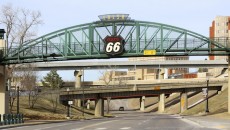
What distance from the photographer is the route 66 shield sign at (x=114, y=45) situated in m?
54.5

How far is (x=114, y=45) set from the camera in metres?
54.9

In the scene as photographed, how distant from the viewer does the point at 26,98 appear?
90.8 metres

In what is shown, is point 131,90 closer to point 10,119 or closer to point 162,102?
point 162,102

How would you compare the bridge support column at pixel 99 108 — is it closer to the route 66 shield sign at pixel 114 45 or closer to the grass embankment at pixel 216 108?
the grass embankment at pixel 216 108

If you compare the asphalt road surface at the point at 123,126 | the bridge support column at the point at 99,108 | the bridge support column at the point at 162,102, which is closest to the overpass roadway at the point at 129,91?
the bridge support column at the point at 99,108

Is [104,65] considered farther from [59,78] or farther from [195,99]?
[195,99]

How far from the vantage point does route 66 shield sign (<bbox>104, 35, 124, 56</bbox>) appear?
54.5 metres

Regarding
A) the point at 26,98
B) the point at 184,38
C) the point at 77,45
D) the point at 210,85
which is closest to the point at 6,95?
the point at 77,45

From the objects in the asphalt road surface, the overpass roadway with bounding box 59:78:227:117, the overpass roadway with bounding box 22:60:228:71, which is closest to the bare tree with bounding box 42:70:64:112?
the overpass roadway with bounding box 22:60:228:71

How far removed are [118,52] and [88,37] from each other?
5196 millimetres

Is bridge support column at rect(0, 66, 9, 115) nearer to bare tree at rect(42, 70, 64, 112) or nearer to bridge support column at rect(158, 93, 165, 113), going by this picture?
bare tree at rect(42, 70, 64, 112)

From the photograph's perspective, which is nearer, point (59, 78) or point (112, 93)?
point (112, 93)

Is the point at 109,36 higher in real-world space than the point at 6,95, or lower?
higher

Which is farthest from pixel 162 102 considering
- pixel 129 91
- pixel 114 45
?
pixel 114 45
